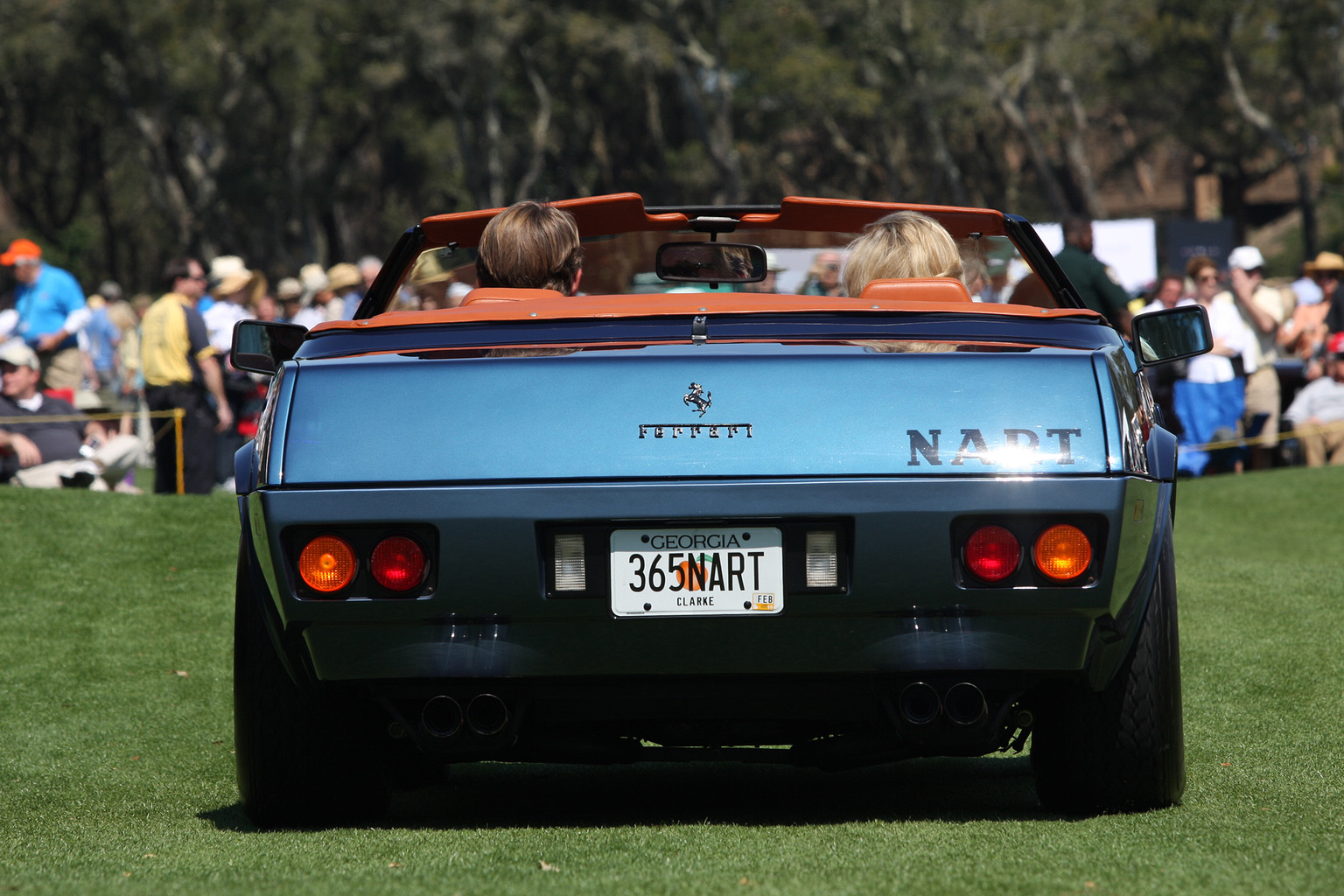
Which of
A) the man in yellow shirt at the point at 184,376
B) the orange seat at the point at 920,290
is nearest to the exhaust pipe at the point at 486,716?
the orange seat at the point at 920,290

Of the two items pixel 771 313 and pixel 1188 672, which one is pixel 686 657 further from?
pixel 1188 672

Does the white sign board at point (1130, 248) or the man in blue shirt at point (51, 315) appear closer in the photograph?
the man in blue shirt at point (51, 315)

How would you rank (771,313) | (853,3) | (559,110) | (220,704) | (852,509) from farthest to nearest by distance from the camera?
(559,110), (853,3), (220,704), (771,313), (852,509)

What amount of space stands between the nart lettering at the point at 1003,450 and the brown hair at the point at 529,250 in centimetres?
155

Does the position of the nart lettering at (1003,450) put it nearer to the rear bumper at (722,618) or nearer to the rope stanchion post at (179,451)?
the rear bumper at (722,618)

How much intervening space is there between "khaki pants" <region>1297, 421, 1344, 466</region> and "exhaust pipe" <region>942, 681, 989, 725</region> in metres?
10.2

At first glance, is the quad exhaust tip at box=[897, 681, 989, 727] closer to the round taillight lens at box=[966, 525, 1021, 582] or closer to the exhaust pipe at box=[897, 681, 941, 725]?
the exhaust pipe at box=[897, 681, 941, 725]

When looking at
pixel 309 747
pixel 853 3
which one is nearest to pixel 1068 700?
pixel 309 747

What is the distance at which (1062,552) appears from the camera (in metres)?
3.19

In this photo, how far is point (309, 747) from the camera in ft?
12.0

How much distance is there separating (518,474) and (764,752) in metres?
0.90

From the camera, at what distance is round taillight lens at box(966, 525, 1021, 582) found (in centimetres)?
317

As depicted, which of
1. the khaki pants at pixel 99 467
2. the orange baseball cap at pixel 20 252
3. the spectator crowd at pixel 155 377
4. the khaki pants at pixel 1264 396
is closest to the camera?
the khaki pants at pixel 99 467

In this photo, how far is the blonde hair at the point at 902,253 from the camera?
14.9 ft
